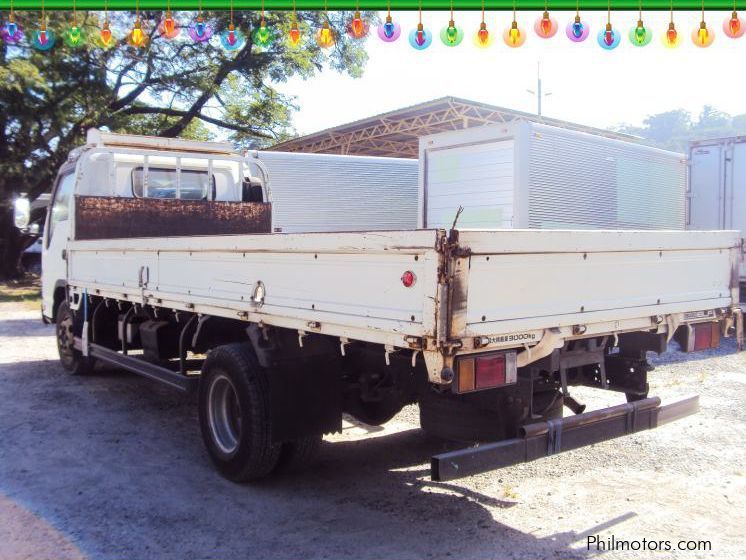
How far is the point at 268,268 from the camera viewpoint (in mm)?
4359

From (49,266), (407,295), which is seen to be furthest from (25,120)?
(407,295)

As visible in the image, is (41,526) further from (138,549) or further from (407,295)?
(407,295)

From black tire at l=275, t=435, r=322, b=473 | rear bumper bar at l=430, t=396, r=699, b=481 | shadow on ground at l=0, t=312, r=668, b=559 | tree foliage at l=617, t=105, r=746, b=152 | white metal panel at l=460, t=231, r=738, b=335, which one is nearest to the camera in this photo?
white metal panel at l=460, t=231, r=738, b=335

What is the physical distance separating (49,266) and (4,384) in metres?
1.61

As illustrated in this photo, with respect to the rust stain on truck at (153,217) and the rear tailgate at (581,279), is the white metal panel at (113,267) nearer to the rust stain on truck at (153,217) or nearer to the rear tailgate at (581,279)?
the rust stain on truck at (153,217)

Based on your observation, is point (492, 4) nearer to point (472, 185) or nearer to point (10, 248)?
point (472, 185)

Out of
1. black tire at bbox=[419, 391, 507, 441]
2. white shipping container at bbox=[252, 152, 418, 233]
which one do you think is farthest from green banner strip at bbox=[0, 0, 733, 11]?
white shipping container at bbox=[252, 152, 418, 233]

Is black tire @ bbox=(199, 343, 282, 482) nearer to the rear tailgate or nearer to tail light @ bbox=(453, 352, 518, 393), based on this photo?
tail light @ bbox=(453, 352, 518, 393)

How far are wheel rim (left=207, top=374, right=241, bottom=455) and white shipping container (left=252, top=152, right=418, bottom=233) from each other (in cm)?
777

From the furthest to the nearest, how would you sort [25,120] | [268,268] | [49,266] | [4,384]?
[25,120] → [49,266] → [4,384] → [268,268]

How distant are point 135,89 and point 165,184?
15875 mm

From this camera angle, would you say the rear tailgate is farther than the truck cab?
No

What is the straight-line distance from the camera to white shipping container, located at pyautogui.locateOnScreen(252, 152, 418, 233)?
42.1 feet

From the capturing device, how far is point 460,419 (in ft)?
13.6
